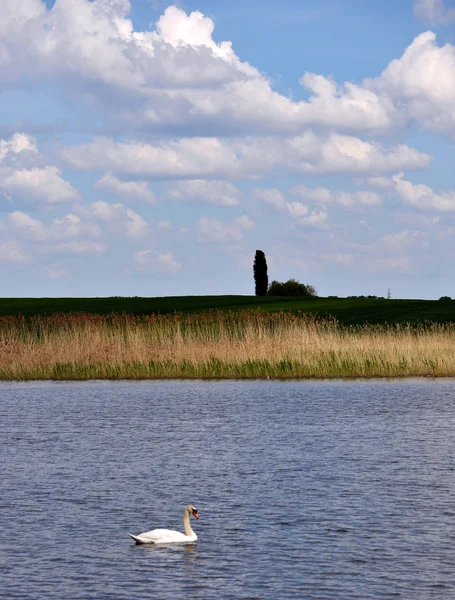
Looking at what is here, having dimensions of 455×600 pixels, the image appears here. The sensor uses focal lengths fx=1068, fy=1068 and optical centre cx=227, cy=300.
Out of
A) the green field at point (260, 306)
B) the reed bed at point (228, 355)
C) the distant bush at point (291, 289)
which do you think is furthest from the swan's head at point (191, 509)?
the distant bush at point (291, 289)

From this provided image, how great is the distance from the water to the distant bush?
70.8m

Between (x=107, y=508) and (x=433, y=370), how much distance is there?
71.0 ft

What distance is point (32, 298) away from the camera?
318 ft

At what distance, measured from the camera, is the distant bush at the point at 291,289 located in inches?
3871

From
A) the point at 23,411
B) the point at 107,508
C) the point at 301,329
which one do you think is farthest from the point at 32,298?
the point at 107,508

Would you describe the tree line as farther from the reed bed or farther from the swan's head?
the swan's head

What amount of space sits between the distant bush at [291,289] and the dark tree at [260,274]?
4.05 feet

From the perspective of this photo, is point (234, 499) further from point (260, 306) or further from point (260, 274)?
point (260, 274)

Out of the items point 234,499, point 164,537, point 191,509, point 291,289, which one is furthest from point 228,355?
Result: point 291,289

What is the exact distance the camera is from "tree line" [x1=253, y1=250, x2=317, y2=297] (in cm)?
9912

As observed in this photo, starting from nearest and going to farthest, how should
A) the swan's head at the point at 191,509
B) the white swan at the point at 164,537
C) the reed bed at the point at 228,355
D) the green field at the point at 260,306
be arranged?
1. the white swan at the point at 164,537
2. the swan's head at the point at 191,509
3. the reed bed at the point at 228,355
4. the green field at the point at 260,306

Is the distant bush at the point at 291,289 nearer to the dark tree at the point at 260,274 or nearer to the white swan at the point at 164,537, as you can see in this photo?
the dark tree at the point at 260,274

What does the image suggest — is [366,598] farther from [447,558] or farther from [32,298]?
[32,298]

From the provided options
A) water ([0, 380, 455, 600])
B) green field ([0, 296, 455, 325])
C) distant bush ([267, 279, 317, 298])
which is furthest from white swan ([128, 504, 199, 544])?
distant bush ([267, 279, 317, 298])
